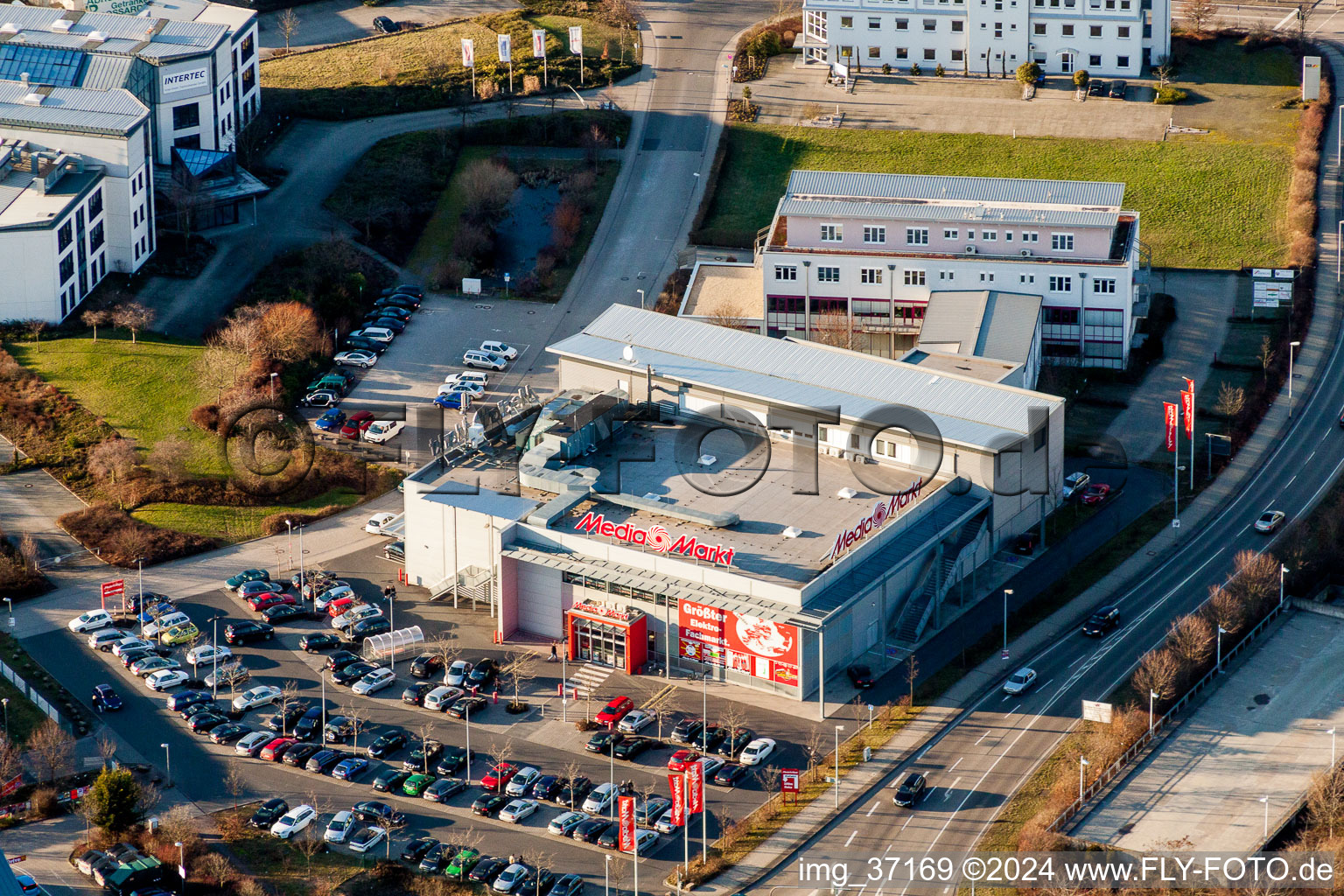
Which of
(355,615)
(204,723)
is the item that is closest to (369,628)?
(355,615)

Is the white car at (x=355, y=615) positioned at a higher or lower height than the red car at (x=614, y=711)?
higher

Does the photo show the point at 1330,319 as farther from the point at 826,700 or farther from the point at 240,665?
the point at 240,665

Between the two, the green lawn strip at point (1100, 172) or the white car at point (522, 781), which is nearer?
the white car at point (522, 781)

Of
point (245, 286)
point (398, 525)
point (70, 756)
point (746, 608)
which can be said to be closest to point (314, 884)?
point (70, 756)

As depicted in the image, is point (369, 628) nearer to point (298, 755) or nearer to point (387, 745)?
point (387, 745)

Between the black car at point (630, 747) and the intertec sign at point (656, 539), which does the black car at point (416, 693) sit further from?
the intertec sign at point (656, 539)

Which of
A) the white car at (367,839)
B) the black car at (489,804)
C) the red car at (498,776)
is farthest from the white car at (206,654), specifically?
the black car at (489,804)
